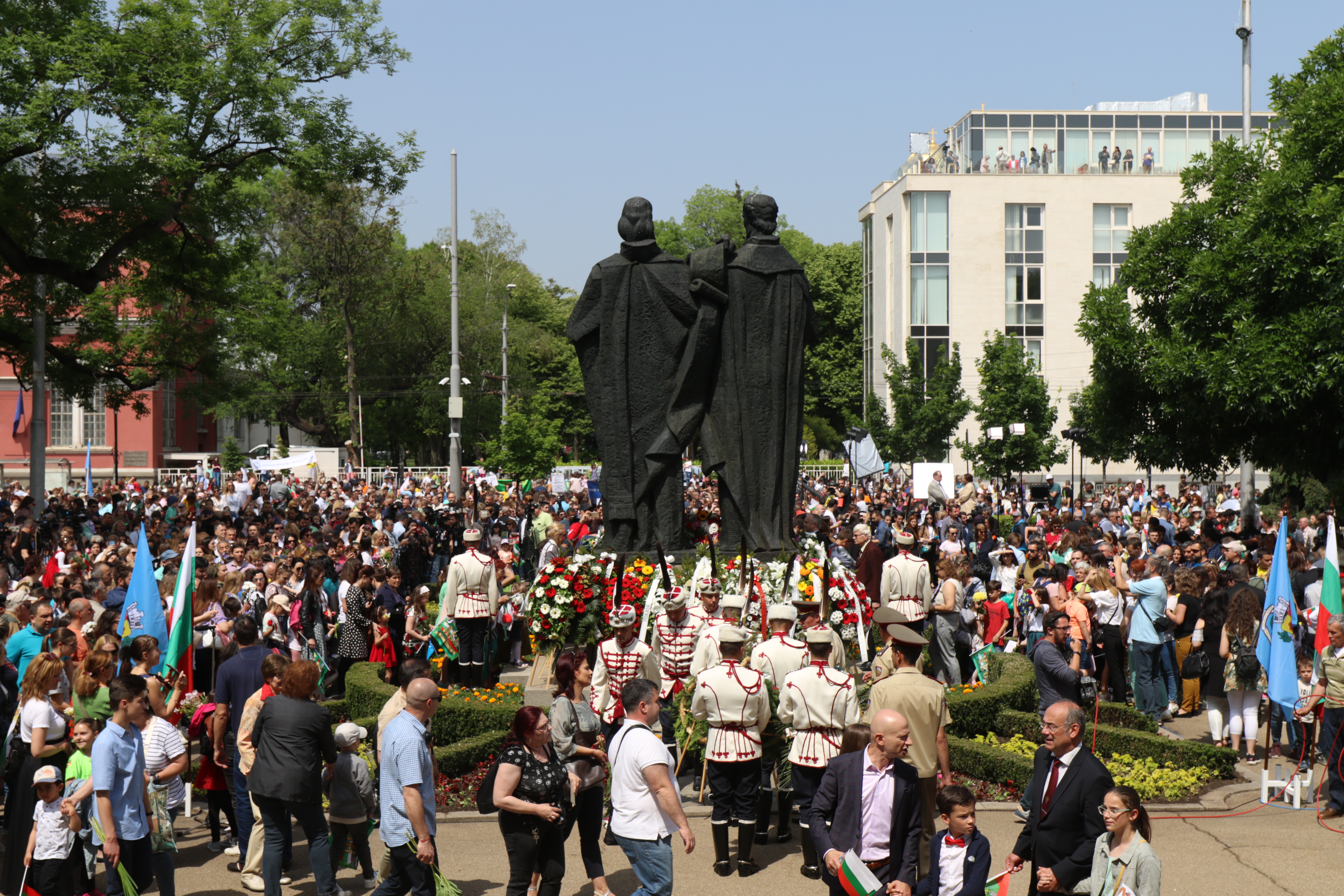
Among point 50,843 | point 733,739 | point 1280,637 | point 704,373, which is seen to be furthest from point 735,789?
point 704,373

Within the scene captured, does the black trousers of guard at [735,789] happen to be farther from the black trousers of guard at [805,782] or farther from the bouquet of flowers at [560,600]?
the bouquet of flowers at [560,600]

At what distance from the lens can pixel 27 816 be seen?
7.50m

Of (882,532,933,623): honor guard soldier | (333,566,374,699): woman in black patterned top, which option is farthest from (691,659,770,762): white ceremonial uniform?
(333,566,374,699): woman in black patterned top

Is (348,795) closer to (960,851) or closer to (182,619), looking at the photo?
(182,619)

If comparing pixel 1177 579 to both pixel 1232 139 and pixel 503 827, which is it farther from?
pixel 1232 139

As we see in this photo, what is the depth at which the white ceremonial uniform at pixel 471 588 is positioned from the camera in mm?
13391

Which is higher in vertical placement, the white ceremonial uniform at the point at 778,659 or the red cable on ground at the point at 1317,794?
the white ceremonial uniform at the point at 778,659

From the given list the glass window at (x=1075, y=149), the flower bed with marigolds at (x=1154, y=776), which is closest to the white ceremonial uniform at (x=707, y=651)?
the flower bed with marigolds at (x=1154, y=776)

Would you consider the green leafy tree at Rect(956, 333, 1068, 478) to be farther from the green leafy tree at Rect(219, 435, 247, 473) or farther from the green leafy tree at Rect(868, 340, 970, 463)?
the green leafy tree at Rect(219, 435, 247, 473)

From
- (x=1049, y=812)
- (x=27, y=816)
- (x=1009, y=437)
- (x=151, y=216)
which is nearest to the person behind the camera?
(x=1049, y=812)

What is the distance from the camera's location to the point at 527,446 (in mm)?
32656

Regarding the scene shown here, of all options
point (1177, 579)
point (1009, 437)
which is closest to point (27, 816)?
point (1177, 579)

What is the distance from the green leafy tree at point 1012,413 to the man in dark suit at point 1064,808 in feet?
107

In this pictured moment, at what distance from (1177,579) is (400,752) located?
8.87m
